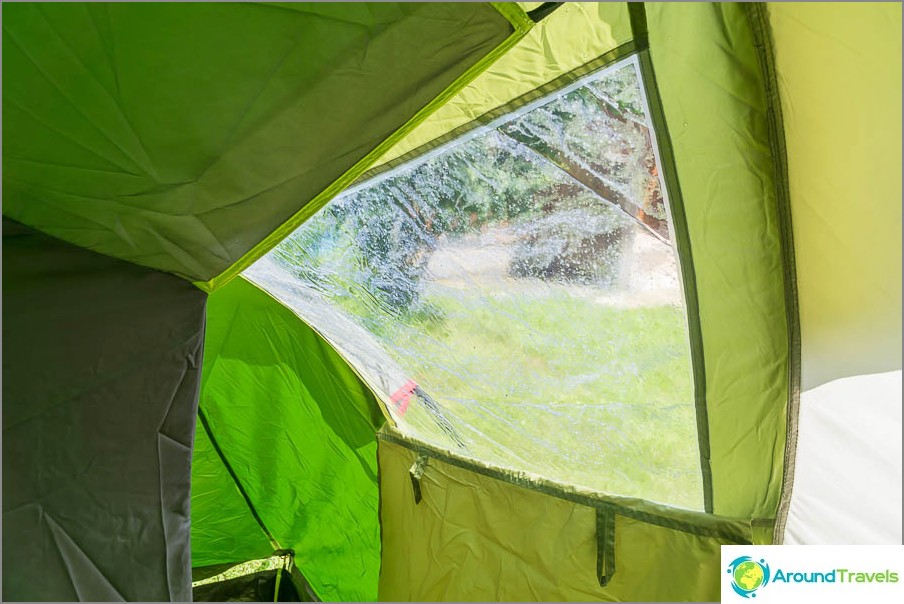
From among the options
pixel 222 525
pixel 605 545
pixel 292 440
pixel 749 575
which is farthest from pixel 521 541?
pixel 222 525

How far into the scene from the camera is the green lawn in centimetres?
102

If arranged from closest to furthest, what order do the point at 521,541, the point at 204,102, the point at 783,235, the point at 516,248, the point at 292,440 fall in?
the point at 204,102, the point at 783,235, the point at 516,248, the point at 521,541, the point at 292,440

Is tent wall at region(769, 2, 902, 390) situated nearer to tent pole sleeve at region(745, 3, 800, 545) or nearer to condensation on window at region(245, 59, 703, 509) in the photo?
tent pole sleeve at region(745, 3, 800, 545)

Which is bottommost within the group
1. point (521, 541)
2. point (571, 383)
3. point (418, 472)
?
point (521, 541)

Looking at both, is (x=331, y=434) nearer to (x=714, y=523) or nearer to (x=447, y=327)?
(x=447, y=327)

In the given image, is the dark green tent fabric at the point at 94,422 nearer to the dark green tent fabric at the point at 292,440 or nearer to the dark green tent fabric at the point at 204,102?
the dark green tent fabric at the point at 204,102

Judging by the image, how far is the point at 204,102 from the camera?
2.32 ft

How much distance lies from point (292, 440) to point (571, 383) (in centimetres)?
109

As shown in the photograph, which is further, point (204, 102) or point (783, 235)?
point (783, 235)

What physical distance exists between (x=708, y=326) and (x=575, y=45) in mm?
448

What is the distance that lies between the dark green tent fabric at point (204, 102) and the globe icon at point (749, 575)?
803 millimetres

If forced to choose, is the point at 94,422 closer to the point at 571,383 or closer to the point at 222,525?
the point at 571,383

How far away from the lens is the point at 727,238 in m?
0.89

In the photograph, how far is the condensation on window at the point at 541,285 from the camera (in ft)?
3.07
